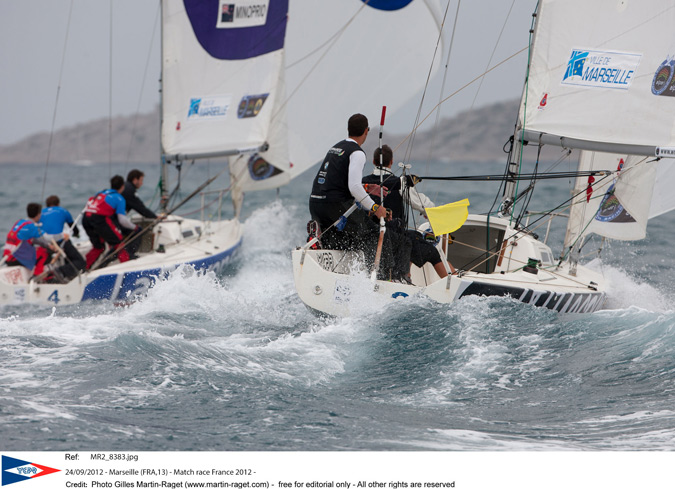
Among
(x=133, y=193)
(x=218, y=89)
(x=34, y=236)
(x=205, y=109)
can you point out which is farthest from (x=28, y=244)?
(x=218, y=89)

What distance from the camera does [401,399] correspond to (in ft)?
14.2

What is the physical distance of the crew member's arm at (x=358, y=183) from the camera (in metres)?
5.39

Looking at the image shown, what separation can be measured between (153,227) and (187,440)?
5.68 meters

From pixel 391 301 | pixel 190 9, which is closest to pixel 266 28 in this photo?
pixel 190 9

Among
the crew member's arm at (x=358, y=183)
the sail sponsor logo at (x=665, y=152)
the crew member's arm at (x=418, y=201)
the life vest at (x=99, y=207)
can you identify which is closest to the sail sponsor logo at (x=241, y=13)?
the life vest at (x=99, y=207)

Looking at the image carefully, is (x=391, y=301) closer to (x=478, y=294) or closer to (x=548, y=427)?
(x=478, y=294)

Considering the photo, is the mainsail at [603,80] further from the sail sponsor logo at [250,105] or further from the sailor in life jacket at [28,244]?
the sailor in life jacket at [28,244]

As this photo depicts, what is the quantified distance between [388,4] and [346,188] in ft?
14.6

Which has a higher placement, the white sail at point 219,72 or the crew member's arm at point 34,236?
the white sail at point 219,72

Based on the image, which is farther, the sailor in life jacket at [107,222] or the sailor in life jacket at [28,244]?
the sailor in life jacket at [107,222]

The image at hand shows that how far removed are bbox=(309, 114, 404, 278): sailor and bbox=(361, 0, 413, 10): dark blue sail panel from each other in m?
4.20

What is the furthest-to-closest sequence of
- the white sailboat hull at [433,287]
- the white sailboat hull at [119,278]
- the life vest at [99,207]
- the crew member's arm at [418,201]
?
the life vest at [99,207] → the white sailboat hull at [119,278] → the crew member's arm at [418,201] → the white sailboat hull at [433,287]

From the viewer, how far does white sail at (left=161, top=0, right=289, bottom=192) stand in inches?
381

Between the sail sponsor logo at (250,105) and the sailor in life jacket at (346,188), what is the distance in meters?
4.37
